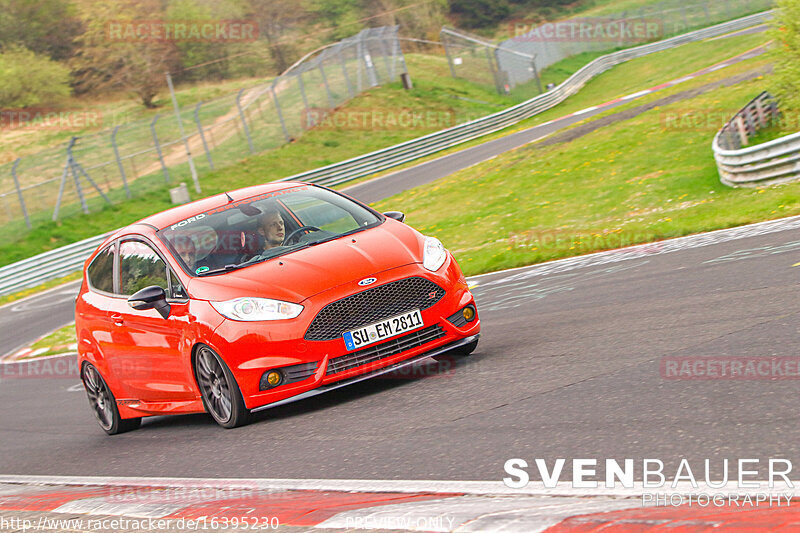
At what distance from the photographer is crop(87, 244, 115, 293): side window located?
8.38 m

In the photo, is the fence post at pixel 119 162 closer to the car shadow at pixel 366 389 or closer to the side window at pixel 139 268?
the side window at pixel 139 268

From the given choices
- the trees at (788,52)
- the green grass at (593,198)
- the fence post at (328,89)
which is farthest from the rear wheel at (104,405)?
the fence post at (328,89)

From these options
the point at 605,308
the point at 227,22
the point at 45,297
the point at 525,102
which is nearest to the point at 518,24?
the point at 227,22

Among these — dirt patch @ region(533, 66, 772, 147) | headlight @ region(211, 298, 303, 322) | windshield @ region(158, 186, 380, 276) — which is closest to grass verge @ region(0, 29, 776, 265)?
dirt patch @ region(533, 66, 772, 147)

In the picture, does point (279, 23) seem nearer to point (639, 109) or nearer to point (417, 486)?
point (639, 109)

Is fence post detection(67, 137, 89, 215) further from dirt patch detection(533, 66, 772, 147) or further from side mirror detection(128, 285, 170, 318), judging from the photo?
side mirror detection(128, 285, 170, 318)

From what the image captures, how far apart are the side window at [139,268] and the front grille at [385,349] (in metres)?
1.69

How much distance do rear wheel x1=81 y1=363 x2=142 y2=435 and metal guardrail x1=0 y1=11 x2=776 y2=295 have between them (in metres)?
19.2

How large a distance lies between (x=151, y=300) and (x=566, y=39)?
6082 cm

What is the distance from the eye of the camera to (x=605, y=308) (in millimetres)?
8539

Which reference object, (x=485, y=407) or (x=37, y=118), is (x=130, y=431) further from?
(x=37, y=118)

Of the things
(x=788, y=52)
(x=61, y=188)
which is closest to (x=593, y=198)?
(x=788, y=52)

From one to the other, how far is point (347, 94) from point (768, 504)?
47.5 meters

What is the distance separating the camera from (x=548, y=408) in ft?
17.7
